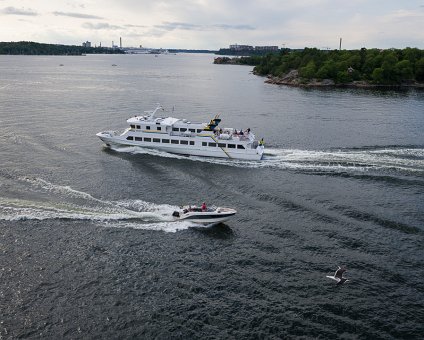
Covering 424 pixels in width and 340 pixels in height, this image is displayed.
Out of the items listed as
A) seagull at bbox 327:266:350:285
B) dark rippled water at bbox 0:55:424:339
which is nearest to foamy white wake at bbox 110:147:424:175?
dark rippled water at bbox 0:55:424:339

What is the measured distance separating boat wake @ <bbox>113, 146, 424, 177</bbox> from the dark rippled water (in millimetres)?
474

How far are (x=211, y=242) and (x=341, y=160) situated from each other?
124ft

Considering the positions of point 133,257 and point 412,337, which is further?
point 133,257

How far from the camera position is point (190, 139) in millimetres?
80750

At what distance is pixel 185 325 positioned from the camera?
34281 mm

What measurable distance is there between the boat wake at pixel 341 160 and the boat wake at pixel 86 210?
25.2 m

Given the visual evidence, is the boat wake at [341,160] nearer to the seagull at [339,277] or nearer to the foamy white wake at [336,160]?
the foamy white wake at [336,160]

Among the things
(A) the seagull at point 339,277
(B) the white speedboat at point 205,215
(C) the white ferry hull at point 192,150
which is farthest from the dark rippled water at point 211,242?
(C) the white ferry hull at point 192,150

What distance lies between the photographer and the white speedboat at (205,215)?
50.9 m

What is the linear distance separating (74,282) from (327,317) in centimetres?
2371

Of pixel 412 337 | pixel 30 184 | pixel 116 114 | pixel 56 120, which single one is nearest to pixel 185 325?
pixel 412 337

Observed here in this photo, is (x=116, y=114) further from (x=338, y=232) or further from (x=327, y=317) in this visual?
(x=327, y=317)

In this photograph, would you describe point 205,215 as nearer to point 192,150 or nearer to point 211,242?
point 211,242

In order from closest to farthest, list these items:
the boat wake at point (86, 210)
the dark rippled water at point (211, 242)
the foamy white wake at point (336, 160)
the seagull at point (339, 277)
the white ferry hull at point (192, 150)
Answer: the dark rippled water at point (211, 242), the seagull at point (339, 277), the boat wake at point (86, 210), the foamy white wake at point (336, 160), the white ferry hull at point (192, 150)
